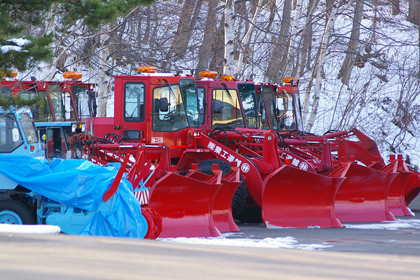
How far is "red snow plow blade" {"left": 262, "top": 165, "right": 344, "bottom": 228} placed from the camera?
9656 millimetres

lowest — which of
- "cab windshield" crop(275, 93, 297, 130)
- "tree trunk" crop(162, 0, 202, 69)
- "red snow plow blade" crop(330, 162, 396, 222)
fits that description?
"red snow plow blade" crop(330, 162, 396, 222)

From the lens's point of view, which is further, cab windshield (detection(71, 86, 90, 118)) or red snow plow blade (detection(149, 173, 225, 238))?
cab windshield (detection(71, 86, 90, 118))

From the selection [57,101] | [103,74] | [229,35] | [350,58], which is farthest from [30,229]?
[350,58]

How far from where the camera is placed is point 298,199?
32.4ft

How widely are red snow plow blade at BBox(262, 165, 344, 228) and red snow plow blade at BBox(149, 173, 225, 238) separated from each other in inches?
46.9

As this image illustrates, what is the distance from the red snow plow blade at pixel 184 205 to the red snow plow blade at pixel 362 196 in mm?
3158

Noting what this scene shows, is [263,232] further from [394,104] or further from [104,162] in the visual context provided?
[394,104]

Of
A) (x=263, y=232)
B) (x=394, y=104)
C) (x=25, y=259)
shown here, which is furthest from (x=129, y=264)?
(x=394, y=104)

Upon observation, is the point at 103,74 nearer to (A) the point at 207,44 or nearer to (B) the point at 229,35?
(B) the point at 229,35

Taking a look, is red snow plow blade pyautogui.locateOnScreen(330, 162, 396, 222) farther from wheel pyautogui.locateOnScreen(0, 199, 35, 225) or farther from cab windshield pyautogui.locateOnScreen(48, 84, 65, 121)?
cab windshield pyautogui.locateOnScreen(48, 84, 65, 121)

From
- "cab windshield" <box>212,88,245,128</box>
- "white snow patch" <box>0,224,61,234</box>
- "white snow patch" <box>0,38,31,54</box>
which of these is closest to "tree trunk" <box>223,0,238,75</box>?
"cab windshield" <box>212,88,245,128</box>

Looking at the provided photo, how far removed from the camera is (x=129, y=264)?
8.13 feet

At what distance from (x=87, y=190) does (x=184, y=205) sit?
2010 mm

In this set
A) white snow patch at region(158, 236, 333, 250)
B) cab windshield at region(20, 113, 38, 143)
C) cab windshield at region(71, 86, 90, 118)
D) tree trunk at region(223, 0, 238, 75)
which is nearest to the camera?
white snow patch at region(158, 236, 333, 250)
